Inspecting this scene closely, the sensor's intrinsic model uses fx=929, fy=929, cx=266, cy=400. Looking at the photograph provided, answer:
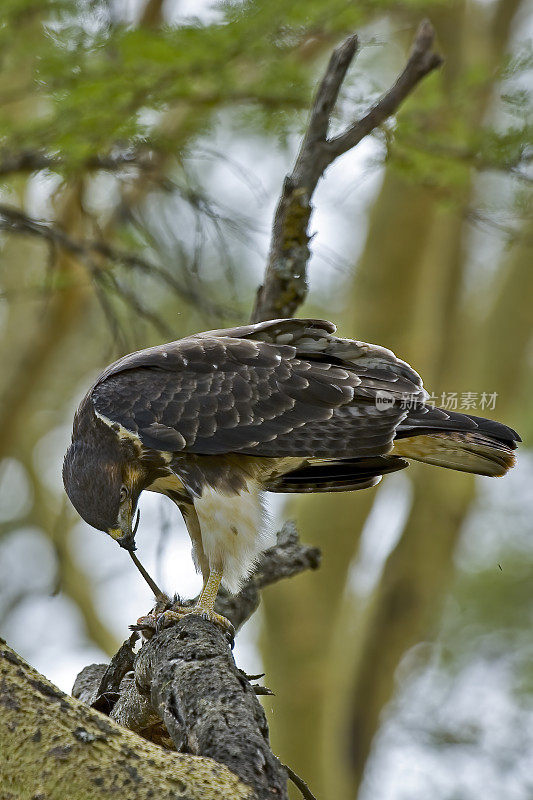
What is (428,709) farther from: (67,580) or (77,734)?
(77,734)

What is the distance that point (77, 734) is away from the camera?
2324 millimetres

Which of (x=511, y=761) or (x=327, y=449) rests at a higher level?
(x=511, y=761)

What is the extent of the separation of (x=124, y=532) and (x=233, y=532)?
1.72 feet

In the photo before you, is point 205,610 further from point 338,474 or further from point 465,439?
point 465,439

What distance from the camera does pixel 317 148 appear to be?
5.00m

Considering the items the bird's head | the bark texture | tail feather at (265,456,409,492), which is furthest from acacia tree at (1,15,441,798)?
the bird's head

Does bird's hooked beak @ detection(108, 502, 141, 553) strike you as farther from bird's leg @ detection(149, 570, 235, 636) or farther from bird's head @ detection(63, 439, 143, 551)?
bird's leg @ detection(149, 570, 235, 636)

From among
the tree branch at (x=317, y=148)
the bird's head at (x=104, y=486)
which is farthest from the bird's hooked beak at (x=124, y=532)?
the tree branch at (x=317, y=148)

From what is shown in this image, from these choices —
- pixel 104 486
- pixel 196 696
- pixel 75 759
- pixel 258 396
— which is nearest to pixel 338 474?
pixel 258 396

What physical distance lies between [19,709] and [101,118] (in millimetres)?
4326

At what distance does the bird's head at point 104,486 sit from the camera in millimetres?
4379

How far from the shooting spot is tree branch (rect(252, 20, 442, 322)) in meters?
4.93

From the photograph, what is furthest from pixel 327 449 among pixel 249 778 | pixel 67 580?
pixel 67 580

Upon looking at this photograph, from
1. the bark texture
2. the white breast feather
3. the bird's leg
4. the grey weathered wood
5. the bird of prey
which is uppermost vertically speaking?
the bird of prey
